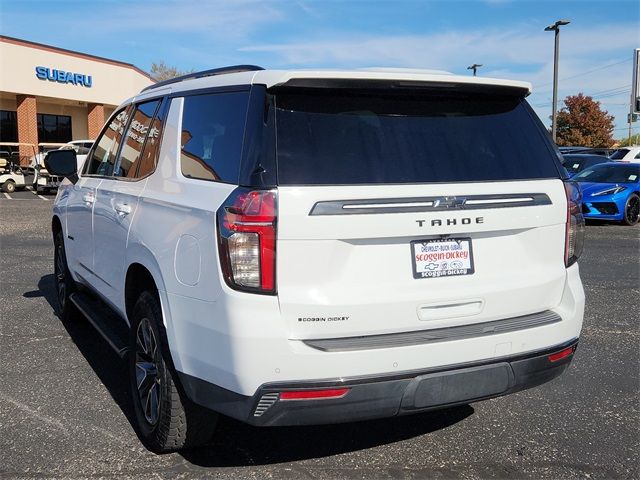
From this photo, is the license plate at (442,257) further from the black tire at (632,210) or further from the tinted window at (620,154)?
the tinted window at (620,154)

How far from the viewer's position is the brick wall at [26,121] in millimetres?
31406

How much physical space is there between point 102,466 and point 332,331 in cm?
151

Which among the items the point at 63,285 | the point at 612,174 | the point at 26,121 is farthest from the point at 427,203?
the point at 26,121

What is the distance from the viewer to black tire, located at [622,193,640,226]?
14305 millimetres

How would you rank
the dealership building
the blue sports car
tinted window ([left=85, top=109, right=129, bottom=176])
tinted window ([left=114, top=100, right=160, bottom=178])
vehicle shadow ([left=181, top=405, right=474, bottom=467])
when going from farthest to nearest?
the dealership building < the blue sports car < tinted window ([left=85, top=109, right=129, bottom=176]) < tinted window ([left=114, top=100, right=160, bottom=178]) < vehicle shadow ([left=181, top=405, right=474, bottom=467])

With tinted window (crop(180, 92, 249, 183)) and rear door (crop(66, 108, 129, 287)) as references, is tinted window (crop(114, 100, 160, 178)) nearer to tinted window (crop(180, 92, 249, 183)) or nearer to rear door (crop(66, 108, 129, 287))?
rear door (crop(66, 108, 129, 287))

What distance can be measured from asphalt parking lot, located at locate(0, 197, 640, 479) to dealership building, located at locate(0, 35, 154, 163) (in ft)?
95.1

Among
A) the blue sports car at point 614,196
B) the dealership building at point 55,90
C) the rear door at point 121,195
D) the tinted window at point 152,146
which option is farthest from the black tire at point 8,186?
the tinted window at point 152,146

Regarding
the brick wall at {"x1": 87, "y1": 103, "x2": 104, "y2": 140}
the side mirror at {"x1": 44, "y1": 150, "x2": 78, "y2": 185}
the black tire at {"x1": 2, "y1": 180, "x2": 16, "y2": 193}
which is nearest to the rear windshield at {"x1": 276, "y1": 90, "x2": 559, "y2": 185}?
the side mirror at {"x1": 44, "y1": 150, "x2": 78, "y2": 185}

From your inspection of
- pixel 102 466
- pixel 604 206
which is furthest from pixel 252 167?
pixel 604 206

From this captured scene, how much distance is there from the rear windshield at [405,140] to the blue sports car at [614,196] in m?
11.8

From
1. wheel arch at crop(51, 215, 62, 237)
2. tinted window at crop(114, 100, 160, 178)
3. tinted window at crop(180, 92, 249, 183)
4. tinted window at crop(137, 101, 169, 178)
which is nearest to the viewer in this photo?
tinted window at crop(180, 92, 249, 183)

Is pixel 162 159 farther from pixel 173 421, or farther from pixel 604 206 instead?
pixel 604 206

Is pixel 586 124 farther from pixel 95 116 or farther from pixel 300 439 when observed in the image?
pixel 300 439
